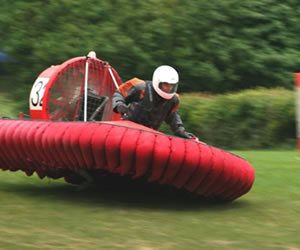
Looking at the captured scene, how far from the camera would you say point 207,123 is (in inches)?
492

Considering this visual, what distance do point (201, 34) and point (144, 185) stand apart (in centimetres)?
865

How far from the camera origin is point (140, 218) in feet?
18.8

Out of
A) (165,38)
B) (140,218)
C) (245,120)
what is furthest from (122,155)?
(165,38)

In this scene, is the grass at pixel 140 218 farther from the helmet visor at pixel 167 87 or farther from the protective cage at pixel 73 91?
the helmet visor at pixel 167 87

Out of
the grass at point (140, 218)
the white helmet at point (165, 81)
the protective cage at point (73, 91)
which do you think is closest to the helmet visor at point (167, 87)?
the white helmet at point (165, 81)

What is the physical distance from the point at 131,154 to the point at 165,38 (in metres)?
9.50

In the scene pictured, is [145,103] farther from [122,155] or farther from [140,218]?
[140,218]

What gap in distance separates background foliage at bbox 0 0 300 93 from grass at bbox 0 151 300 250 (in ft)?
24.1

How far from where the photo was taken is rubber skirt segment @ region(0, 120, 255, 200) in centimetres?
581

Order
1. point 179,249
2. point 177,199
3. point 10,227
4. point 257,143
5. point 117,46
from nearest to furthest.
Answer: point 179,249
point 10,227
point 177,199
point 257,143
point 117,46

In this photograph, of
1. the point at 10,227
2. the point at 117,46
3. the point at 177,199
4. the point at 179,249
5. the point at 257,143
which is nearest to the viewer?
the point at 179,249

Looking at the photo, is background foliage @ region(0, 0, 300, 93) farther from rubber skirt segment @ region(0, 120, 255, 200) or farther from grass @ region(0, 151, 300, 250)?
rubber skirt segment @ region(0, 120, 255, 200)

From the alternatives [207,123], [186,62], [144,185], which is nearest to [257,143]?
[207,123]

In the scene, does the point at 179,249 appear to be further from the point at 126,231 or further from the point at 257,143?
the point at 257,143
